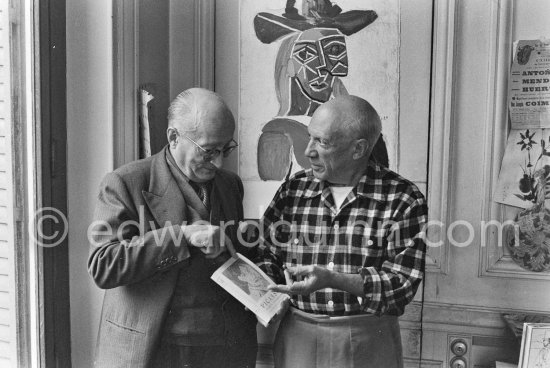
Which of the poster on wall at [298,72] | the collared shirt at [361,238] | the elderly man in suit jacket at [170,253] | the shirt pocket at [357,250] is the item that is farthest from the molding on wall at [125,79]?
the shirt pocket at [357,250]

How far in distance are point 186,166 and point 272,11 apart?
0.98 m

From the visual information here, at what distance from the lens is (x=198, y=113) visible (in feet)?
5.65

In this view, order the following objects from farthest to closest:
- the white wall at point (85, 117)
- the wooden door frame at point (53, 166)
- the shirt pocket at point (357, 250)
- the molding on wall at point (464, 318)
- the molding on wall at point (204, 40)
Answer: the molding on wall at point (204, 40)
the molding on wall at point (464, 318)
the white wall at point (85, 117)
the wooden door frame at point (53, 166)
the shirt pocket at point (357, 250)

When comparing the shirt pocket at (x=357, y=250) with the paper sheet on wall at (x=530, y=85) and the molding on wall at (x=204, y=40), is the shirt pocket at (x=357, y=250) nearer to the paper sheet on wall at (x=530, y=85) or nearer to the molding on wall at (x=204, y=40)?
the paper sheet on wall at (x=530, y=85)

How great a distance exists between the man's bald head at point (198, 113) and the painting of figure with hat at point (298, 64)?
759 mm

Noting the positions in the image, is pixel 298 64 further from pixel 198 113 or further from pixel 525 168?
pixel 525 168

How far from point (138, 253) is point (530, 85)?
1.53 metres

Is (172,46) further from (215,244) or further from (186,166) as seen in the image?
(215,244)

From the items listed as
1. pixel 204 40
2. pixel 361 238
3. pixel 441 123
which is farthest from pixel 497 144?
pixel 204 40

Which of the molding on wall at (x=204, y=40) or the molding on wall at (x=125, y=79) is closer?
the molding on wall at (x=125, y=79)

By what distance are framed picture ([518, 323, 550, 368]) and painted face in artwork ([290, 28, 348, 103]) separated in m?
1.16

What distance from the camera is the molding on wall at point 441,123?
2.26 meters

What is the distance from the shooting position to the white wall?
6.75ft

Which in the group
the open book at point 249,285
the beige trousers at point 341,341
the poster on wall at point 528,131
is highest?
the poster on wall at point 528,131
